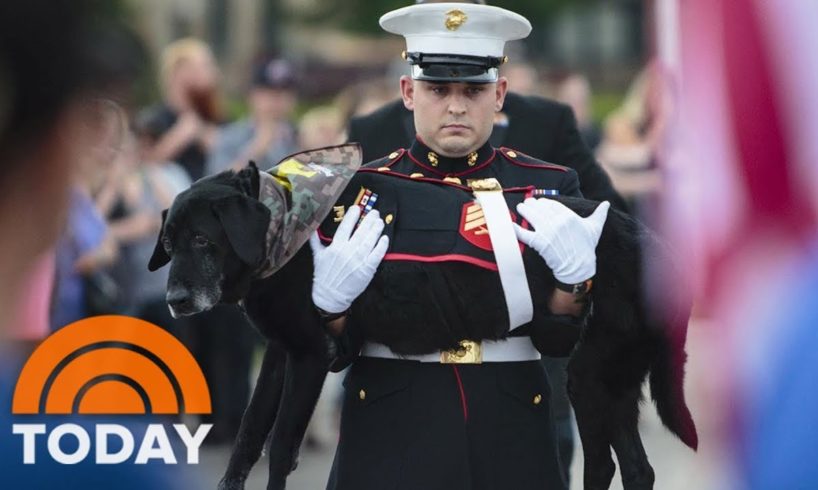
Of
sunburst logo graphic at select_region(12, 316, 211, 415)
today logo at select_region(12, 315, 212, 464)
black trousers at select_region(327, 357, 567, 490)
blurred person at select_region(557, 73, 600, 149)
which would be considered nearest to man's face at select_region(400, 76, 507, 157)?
black trousers at select_region(327, 357, 567, 490)

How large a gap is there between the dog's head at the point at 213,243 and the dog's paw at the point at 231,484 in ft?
1.34

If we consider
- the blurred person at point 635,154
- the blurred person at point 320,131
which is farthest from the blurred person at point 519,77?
the blurred person at point 320,131

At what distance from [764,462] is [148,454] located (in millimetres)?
1680

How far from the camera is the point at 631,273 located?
10.3 ft

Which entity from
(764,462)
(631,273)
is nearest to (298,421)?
(631,273)

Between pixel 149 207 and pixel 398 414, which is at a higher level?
pixel 398 414

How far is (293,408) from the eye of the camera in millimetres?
3039

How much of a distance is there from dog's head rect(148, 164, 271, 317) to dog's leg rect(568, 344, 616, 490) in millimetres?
796

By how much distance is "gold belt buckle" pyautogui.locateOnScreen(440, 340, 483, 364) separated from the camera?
3123 mm

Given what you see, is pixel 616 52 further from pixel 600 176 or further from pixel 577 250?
pixel 577 250

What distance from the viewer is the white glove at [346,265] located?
3023mm

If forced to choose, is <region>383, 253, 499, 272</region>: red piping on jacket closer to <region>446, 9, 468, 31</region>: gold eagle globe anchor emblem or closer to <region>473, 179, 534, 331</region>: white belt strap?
<region>473, 179, 534, 331</region>: white belt strap

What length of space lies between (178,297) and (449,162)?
33.5 inches

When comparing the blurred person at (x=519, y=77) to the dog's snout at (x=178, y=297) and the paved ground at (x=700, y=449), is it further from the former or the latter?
the dog's snout at (x=178, y=297)
